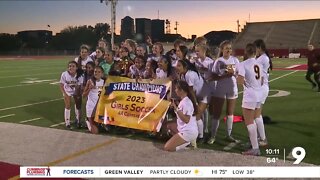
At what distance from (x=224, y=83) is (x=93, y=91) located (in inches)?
84.1

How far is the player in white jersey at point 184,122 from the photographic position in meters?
4.51

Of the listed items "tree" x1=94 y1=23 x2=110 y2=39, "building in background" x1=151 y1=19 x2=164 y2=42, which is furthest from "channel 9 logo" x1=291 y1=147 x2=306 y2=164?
"tree" x1=94 y1=23 x2=110 y2=39

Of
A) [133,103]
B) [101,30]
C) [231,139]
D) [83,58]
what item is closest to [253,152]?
[231,139]

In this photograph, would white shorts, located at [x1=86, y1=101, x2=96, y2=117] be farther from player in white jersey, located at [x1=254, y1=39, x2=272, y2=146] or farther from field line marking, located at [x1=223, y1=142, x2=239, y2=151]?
player in white jersey, located at [x1=254, y1=39, x2=272, y2=146]

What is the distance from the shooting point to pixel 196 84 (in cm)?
502

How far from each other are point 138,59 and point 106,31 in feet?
124

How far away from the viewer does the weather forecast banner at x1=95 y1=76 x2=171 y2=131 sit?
17.4 feet

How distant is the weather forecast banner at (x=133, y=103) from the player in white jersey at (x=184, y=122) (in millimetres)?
664

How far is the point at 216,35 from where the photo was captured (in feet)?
18.5

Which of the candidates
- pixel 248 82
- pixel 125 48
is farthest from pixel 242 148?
pixel 125 48

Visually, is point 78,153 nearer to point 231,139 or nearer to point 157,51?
point 231,139

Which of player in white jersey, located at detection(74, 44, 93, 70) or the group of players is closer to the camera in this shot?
the group of players

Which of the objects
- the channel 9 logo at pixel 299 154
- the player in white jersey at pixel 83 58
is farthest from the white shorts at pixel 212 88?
the player in white jersey at pixel 83 58

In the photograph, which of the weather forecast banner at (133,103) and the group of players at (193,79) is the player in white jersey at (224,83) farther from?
the weather forecast banner at (133,103)
